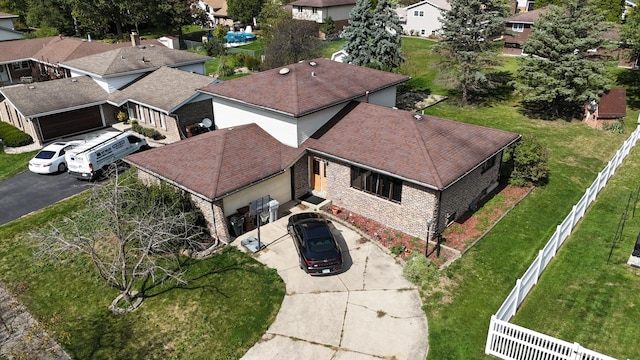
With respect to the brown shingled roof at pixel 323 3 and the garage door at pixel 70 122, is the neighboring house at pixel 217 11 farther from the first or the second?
the garage door at pixel 70 122

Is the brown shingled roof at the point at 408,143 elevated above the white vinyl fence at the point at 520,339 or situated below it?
above

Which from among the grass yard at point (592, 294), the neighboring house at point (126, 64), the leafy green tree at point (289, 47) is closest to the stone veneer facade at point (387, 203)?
the grass yard at point (592, 294)

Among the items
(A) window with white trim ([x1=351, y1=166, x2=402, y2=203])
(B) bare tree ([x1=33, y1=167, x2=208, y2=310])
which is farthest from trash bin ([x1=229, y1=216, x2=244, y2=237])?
(A) window with white trim ([x1=351, y1=166, x2=402, y2=203])

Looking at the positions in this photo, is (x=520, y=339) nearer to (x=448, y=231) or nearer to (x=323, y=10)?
(x=448, y=231)

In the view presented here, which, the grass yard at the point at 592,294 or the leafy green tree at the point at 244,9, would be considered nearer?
the grass yard at the point at 592,294

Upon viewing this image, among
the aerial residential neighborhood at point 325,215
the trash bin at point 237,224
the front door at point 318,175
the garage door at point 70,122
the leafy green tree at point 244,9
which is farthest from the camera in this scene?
the leafy green tree at point 244,9

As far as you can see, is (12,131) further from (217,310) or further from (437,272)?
(437,272)

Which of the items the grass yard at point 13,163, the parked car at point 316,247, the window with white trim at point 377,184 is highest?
the window with white trim at point 377,184

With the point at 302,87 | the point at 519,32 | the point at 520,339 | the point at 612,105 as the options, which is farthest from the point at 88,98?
the point at 519,32

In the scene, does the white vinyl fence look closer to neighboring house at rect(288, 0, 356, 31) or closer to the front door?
the front door
